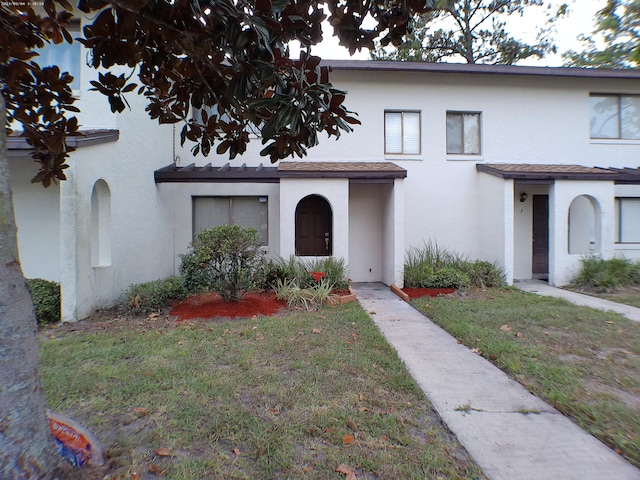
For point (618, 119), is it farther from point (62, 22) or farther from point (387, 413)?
point (62, 22)

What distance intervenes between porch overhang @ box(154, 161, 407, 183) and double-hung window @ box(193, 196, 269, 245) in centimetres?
100

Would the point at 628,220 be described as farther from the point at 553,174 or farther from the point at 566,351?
the point at 566,351

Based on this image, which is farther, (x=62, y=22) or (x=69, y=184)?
(x=69, y=184)

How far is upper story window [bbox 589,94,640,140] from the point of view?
10805mm

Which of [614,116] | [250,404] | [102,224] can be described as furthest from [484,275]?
[102,224]

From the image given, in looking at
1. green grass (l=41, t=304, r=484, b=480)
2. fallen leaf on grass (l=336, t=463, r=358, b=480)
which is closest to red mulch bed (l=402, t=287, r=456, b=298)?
green grass (l=41, t=304, r=484, b=480)

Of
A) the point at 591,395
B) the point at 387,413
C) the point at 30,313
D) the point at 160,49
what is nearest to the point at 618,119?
the point at 591,395

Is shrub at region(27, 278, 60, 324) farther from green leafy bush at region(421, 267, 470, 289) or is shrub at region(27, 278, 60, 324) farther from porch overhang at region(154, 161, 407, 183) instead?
green leafy bush at region(421, 267, 470, 289)

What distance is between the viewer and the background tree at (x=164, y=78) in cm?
181

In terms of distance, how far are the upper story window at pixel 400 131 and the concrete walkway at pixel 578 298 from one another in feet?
16.0

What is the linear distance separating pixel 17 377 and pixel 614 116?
1501cm

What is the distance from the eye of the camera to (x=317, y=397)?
3.24 m

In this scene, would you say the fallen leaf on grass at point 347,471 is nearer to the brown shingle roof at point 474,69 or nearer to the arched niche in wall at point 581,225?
the brown shingle roof at point 474,69

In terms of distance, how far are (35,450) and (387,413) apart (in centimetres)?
247
